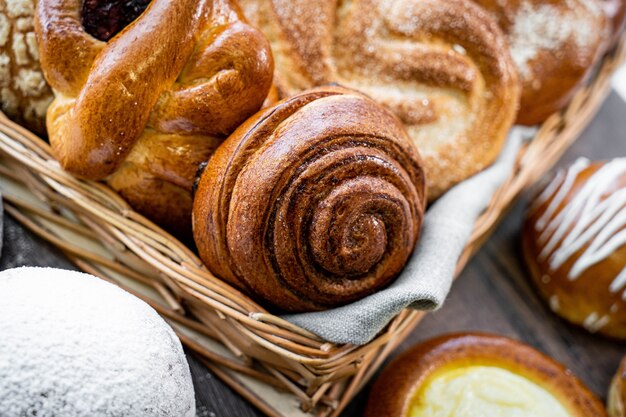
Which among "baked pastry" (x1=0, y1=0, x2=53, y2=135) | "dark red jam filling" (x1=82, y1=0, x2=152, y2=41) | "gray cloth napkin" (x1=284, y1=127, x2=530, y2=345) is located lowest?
"gray cloth napkin" (x1=284, y1=127, x2=530, y2=345)

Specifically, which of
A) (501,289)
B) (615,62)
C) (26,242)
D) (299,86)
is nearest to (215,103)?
(299,86)

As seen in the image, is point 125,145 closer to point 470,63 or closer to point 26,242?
point 26,242

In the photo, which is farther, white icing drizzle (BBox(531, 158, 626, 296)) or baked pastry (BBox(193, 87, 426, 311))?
white icing drizzle (BBox(531, 158, 626, 296))

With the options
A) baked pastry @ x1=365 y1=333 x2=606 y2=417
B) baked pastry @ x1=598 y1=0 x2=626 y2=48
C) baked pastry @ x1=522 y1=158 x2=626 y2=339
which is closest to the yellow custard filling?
baked pastry @ x1=365 y1=333 x2=606 y2=417

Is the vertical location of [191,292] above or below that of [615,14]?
below

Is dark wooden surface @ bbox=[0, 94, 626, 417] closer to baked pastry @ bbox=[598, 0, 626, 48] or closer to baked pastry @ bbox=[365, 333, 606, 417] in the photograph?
baked pastry @ bbox=[365, 333, 606, 417]

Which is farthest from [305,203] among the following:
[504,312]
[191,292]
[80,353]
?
[504,312]

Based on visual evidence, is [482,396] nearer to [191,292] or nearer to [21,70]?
[191,292]
